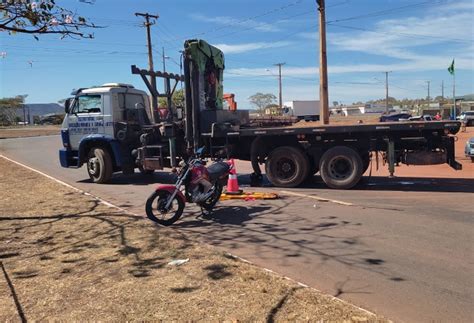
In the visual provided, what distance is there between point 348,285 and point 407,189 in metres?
6.49

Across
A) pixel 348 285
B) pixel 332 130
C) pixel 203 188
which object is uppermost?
pixel 332 130

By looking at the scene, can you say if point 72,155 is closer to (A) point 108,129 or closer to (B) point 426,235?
(A) point 108,129

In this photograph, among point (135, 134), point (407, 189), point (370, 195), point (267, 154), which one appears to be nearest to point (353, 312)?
point (370, 195)

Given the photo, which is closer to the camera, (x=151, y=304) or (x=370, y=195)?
(x=151, y=304)

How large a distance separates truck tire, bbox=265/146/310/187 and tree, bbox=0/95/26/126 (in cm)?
11145

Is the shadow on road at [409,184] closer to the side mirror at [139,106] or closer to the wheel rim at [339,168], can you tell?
the wheel rim at [339,168]

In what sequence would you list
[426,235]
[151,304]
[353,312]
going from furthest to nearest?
[426,235]
[151,304]
[353,312]

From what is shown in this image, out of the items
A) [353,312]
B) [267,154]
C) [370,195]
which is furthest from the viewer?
[267,154]

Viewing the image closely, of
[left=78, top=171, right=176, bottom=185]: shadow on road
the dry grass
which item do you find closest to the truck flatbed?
[left=78, top=171, right=176, bottom=185]: shadow on road

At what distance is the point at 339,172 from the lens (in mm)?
11203

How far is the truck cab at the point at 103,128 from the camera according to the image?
1345 cm

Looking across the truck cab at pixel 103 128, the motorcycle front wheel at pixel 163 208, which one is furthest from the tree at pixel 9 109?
the motorcycle front wheel at pixel 163 208

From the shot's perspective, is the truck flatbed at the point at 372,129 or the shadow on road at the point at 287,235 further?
the truck flatbed at the point at 372,129

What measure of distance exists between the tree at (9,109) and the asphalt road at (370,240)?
11190cm
